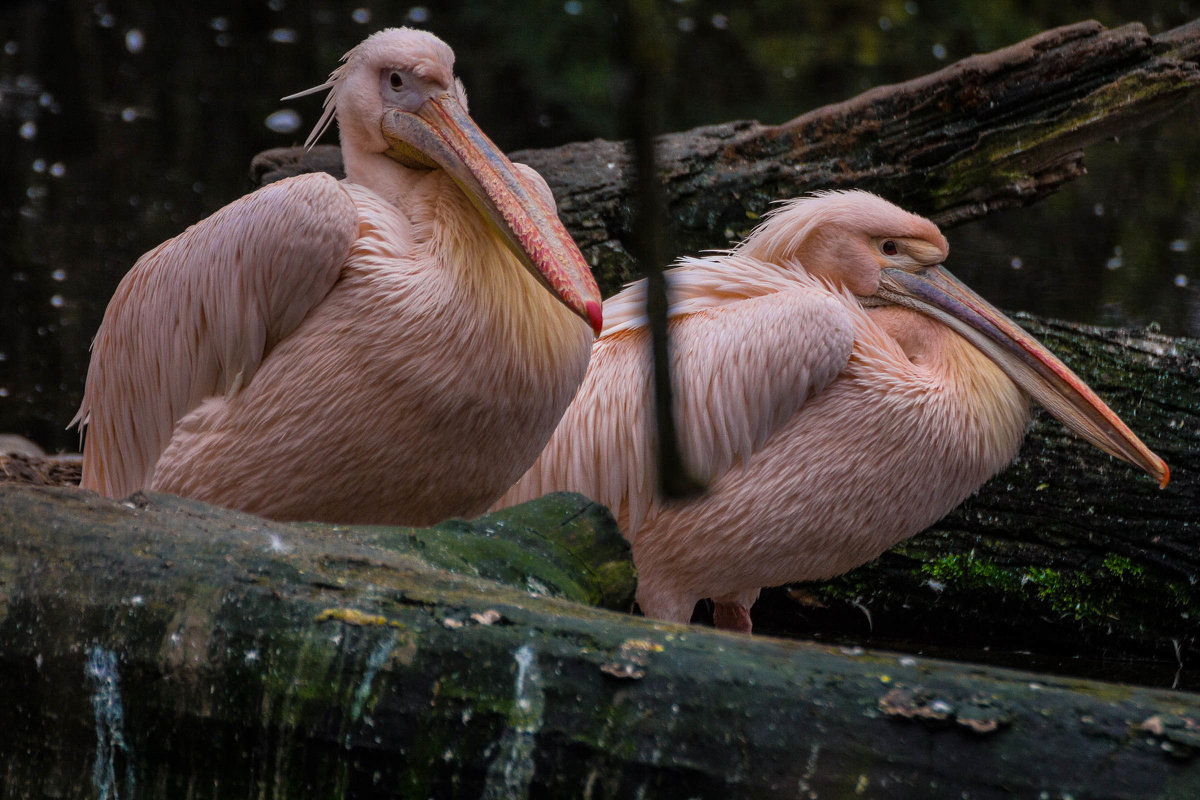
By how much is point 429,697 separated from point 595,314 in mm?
834

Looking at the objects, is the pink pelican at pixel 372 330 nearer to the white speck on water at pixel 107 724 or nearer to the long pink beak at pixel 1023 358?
the white speck on water at pixel 107 724

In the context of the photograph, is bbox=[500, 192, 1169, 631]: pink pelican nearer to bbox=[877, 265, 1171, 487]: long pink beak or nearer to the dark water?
bbox=[877, 265, 1171, 487]: long pink beak

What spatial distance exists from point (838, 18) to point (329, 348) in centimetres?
898

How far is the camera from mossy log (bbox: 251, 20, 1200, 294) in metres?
3.68

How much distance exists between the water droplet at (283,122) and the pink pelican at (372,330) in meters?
5.05

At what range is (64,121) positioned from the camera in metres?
7.59

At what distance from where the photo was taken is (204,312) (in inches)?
96.3

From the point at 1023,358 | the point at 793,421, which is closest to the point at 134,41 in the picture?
the point at 793,421

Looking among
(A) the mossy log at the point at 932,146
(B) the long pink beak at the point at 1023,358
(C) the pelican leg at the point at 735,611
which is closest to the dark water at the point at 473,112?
(A) the mossy log at the point at 932,146

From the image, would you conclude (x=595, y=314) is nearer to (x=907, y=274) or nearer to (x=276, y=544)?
(x=276, y=544)

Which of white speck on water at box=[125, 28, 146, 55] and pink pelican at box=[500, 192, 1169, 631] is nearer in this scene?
pink pelican at box=[500, 192, 1169, 631]

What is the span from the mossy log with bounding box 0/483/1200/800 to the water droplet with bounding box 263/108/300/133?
6128 millimetres

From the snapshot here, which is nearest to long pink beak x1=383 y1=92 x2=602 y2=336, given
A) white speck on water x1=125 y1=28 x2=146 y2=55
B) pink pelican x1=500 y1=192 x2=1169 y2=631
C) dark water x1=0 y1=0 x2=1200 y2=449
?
pink pelican x1=500 y1=192 x2=1169 y2=631

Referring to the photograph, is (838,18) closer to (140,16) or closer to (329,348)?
(140,16)
